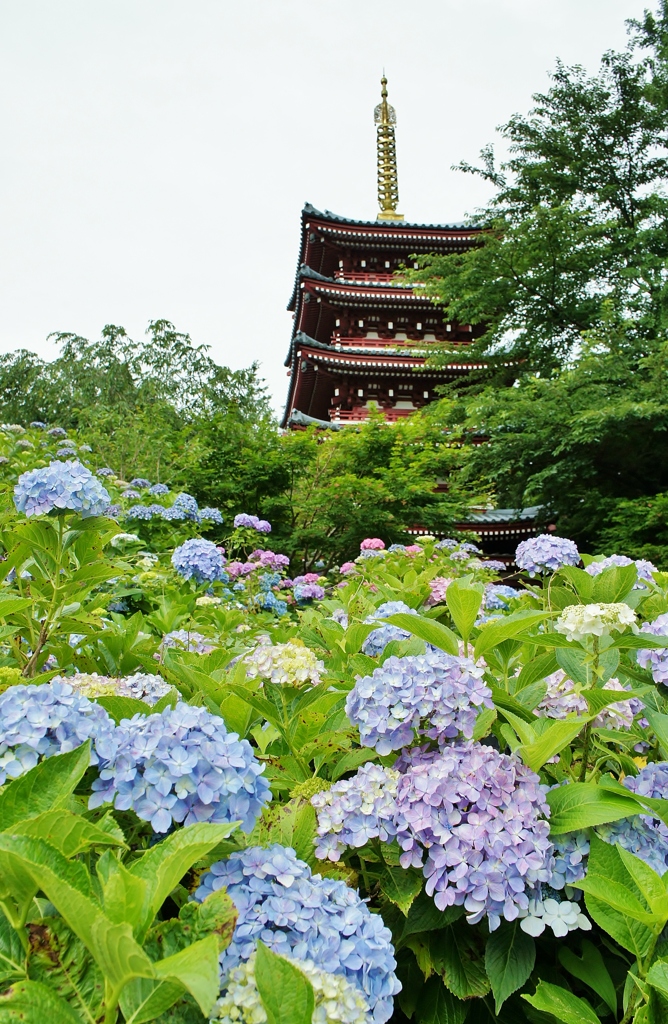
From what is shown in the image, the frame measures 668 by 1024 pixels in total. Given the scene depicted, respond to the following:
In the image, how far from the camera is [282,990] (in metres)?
0.61

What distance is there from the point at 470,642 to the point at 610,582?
0.92 ft

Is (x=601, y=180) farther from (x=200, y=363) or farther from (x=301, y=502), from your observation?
(x=200, y=363)

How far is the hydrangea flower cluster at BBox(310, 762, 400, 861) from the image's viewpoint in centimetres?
88

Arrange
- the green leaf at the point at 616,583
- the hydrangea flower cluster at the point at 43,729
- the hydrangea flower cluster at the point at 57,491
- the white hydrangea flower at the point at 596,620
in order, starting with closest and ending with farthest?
1. the hydrangea flower cluster at the point at 43,729
2. the white hydrangea flower at the point at 596,620
3. the green leaf at the point at 616,583
4. the hydrangea flower cluster at the point at 57,491

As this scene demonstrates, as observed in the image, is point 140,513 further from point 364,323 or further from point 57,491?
point 364,323

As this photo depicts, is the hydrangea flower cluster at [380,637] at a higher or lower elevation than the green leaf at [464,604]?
lower

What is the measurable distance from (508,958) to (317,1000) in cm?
31

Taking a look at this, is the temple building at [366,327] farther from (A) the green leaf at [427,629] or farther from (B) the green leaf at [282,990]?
(B) the green leaf at [282,990]

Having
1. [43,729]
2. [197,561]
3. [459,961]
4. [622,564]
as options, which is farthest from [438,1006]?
[197,561]

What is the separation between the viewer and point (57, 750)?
799 millimetres

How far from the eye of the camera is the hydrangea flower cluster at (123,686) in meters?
1.09

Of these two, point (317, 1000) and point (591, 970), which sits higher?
point (317, 1000)

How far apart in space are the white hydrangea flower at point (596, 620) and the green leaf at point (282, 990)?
616 millimetres

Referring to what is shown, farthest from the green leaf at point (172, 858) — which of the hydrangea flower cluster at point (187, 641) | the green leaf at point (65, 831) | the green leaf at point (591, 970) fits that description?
the hydrangea flower cluster at point (187, 641)
